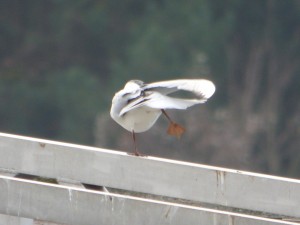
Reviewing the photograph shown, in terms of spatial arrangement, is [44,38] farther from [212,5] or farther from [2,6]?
[212,5]

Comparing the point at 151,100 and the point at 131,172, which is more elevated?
the point at 151,100

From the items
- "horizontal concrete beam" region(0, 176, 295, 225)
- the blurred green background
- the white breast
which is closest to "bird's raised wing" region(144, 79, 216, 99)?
the white breast

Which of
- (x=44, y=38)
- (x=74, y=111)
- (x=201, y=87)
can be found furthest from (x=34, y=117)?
(x=201, y=87)

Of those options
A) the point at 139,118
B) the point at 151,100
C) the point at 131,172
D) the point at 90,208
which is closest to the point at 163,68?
the point at 139,118

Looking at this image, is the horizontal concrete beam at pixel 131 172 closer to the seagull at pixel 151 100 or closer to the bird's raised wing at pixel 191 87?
the seagull at pixel 151 100

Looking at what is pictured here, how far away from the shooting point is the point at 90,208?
4504 millimetres

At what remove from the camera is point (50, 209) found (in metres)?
4.53

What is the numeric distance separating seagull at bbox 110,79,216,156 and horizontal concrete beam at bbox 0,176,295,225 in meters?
1.25

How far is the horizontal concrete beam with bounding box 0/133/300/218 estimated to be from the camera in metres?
4.88

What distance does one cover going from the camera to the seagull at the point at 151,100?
235 inches

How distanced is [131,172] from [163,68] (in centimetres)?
2564

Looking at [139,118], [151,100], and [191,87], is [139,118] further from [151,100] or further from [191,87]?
[191,87]

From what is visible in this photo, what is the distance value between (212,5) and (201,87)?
28.8 m

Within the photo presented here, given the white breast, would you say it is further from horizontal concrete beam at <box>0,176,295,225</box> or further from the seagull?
horizontal concrete beam at <box>0,176,295,225</box>
